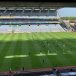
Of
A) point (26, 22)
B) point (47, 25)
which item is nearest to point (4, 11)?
point (26, 22)

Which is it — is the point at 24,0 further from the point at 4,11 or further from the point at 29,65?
the point at 4,11

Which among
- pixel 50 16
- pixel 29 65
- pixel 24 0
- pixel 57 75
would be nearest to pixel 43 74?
pixel 57 75

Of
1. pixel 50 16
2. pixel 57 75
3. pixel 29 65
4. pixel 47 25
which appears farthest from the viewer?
pixel 50 16

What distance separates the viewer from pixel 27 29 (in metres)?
94.2

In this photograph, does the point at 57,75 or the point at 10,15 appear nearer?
the point at 57,75

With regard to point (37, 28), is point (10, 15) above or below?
above

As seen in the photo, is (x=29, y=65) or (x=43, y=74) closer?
(x=43, y=74)

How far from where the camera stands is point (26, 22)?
10444cm

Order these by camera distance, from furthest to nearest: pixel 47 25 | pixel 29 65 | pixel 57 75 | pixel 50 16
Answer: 1. pixel 50 16
2. pixel 47 25
3. pixel 29 65
4. pixel 57 75

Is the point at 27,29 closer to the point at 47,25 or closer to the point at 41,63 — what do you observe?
the point at 47,25

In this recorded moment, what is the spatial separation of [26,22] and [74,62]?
246ft

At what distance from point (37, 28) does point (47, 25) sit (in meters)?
8.41

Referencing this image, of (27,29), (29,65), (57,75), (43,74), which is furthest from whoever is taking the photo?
(27,29)

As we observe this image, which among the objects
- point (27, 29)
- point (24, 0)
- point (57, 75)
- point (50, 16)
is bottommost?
point (57, 75)
